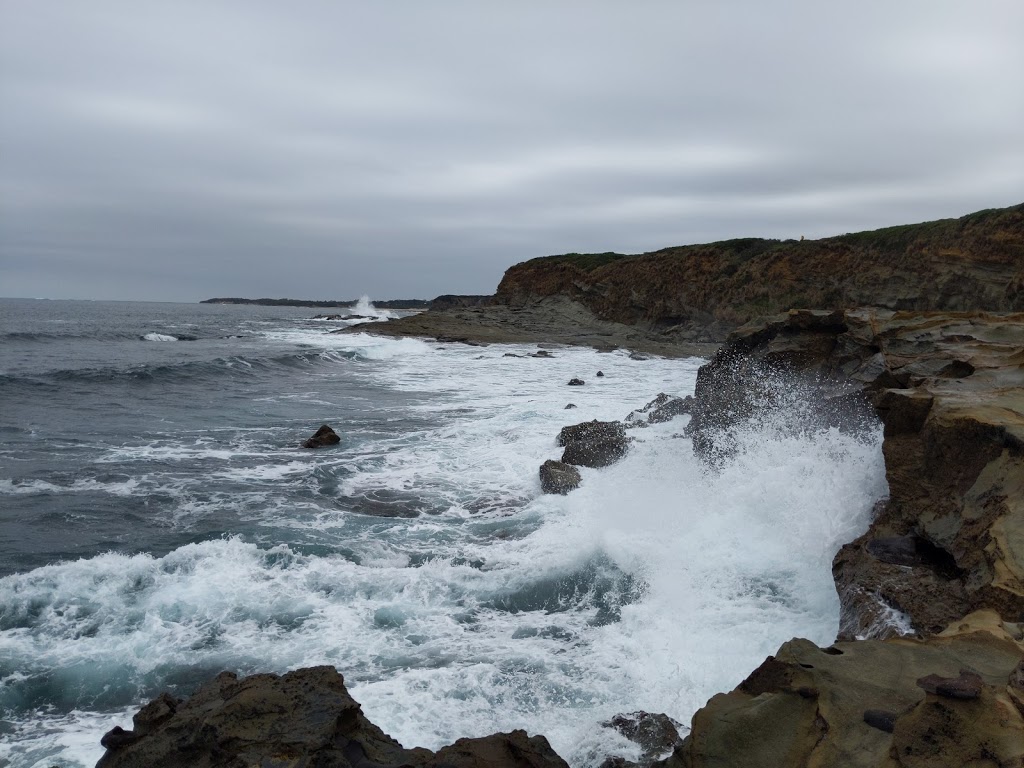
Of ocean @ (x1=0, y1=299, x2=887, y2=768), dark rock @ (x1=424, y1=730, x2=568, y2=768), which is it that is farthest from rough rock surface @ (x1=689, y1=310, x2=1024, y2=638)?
dark rock @ (x1=424, y1=730, x2=568, y2=768)

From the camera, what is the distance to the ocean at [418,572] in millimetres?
4750

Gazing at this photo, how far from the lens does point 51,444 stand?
40.0 ft

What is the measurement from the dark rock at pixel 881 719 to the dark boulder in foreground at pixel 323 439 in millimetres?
10576

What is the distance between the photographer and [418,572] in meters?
6.71

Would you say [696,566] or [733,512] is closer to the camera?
[696,566]

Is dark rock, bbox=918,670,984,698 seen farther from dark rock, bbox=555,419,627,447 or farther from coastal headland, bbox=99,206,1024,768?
dark rock, bbox=555,419,627,447

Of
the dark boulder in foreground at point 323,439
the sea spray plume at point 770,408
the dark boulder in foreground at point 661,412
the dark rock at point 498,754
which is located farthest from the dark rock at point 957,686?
the dark boulder in foreground at point 323,439

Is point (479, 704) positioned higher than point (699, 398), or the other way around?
point (699, 398)

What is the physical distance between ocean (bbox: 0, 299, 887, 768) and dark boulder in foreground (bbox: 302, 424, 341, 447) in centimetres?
25

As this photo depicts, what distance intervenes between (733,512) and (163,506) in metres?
6.81

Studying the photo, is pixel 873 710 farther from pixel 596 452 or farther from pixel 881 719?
pixel 596 452

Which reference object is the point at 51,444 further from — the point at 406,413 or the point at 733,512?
the point at 733,512

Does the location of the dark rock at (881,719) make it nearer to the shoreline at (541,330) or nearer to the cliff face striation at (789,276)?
the cliff face striation at (789,276)

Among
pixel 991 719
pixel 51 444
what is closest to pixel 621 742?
pixel 991 719
